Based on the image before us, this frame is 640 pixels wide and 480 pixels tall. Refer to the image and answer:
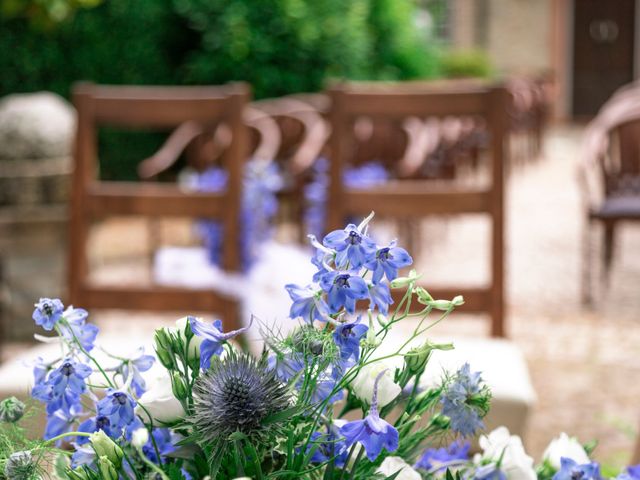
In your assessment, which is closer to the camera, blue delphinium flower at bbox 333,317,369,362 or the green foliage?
blue delphinium flower at bbox 333,317,369,362

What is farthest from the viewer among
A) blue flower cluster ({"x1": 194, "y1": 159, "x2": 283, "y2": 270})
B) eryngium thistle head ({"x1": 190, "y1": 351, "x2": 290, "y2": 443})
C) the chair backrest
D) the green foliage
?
the green foliage

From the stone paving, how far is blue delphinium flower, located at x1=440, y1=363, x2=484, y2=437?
853 millimetres

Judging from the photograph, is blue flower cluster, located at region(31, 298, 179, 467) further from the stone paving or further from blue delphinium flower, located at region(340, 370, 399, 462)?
the stone paving

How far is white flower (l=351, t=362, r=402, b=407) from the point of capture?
0.81m

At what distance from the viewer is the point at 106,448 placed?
75 centimetres

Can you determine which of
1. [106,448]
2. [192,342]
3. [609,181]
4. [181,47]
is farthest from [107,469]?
[181,47]

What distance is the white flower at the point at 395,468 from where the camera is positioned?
81 cm

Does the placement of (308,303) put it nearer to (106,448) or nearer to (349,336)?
(349,336)

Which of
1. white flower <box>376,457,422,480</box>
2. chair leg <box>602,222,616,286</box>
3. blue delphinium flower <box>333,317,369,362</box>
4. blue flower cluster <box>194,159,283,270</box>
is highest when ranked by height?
blue delphinium flower <box>333,317,369,362</box>

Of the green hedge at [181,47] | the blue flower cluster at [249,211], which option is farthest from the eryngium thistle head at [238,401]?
the green hedge at [181,47]

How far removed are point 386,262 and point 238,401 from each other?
0.50ft

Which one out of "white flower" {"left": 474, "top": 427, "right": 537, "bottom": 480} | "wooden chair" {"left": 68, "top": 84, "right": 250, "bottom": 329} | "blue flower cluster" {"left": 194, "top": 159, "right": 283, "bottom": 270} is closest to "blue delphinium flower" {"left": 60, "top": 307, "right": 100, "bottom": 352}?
"white flower" {"left": 474, "top": 427, "right": 537, "bottom": 480}

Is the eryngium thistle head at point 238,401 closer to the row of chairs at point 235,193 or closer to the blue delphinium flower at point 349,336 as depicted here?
the blue delphinium flower at point 349,336

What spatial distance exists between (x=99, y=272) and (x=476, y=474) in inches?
226
